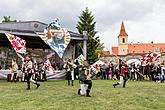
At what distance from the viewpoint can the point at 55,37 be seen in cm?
2502

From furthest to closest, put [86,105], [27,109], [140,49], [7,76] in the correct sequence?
[140,49] → [7,76] → [86,105] → [27,109]

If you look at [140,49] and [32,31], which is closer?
[32,31]

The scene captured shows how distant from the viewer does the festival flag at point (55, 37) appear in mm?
24759

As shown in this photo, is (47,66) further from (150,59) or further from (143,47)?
(143,47)

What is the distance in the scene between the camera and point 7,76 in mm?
25656

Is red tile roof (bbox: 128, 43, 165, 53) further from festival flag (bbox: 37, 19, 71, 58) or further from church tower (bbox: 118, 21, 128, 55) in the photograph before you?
festival flag (bbox: 37, 19, 71, 58)

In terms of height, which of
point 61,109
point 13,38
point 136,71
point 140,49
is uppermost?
point 140,49

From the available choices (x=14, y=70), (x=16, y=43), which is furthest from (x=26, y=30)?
(x=14, y=70)

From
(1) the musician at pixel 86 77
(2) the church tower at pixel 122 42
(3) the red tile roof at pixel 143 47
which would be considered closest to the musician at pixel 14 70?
(1) the musician at pixel 86 77

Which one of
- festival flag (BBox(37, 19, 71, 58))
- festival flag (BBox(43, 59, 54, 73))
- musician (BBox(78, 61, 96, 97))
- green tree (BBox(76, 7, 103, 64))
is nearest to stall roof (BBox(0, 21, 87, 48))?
festival flag (BBox(37, 19, 71, 58))

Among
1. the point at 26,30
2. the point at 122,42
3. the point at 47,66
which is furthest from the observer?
the point at 122,42

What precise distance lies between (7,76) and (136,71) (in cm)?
1160

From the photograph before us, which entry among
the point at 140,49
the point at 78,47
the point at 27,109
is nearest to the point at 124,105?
the point at 27,109

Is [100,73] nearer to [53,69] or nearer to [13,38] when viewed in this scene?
[53,69]
